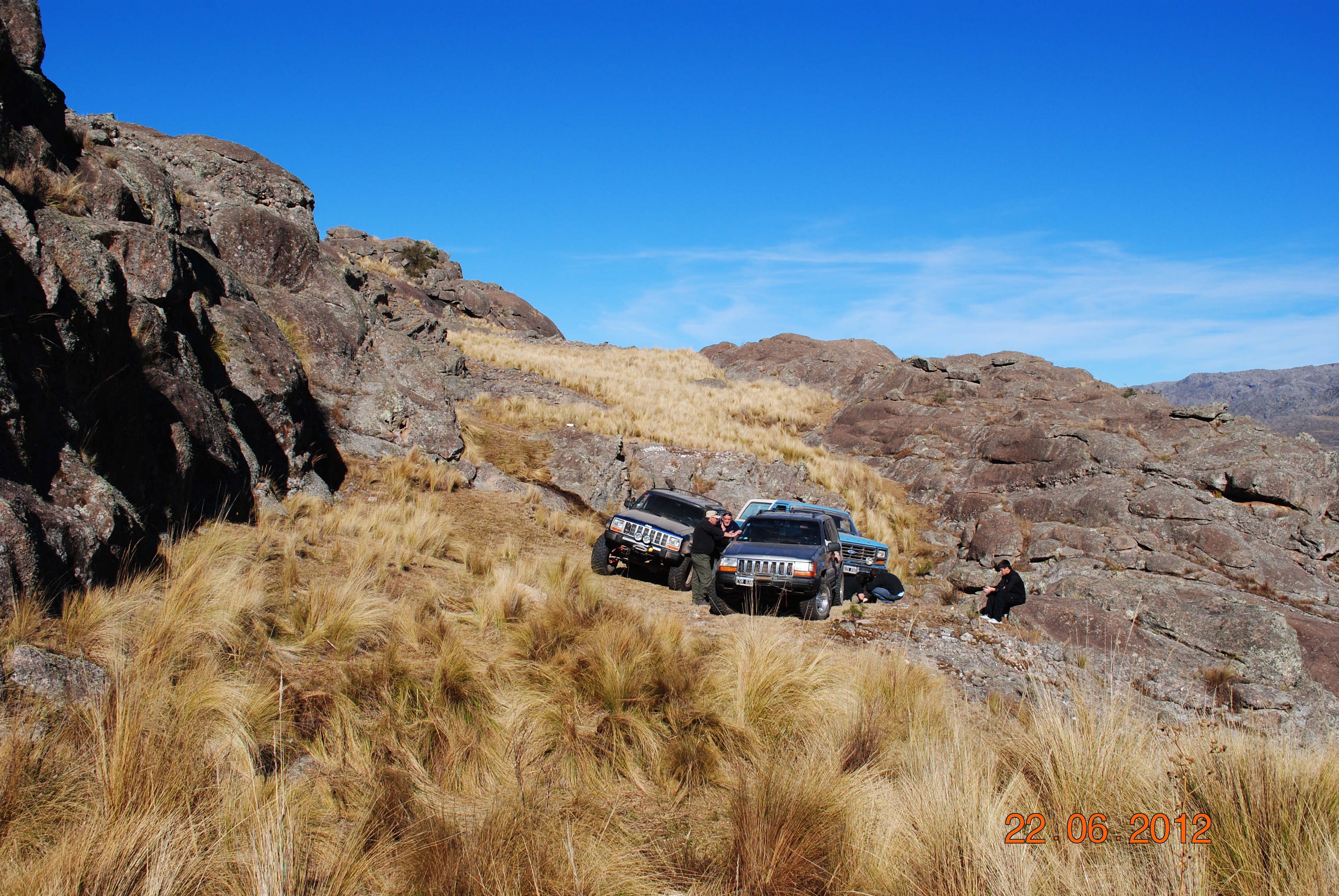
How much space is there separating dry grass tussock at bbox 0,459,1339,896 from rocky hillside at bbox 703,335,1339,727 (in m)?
3.82

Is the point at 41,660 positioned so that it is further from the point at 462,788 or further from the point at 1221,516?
the point at 1221,516

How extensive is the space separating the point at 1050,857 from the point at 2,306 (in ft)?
31.7

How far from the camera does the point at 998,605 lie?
39.9 ft

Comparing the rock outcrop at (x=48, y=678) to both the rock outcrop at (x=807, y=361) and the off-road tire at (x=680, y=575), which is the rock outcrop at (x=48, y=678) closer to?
the off-road tire at (x=680, y=575)

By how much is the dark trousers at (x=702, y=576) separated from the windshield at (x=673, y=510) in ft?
7.06

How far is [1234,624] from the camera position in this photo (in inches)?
462

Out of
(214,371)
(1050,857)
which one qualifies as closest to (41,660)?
(1050,857)

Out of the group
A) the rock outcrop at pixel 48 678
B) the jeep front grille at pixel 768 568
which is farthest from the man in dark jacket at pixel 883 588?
the rock outcrop at pixel 48 678

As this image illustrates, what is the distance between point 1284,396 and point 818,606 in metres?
188

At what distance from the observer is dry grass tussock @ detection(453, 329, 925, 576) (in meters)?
23.1

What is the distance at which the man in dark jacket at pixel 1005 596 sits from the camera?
12.2 metres

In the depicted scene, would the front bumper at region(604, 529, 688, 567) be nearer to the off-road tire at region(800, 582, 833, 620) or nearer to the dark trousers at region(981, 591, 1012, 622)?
the off-road tire at region(800, 582, 833, 620)
